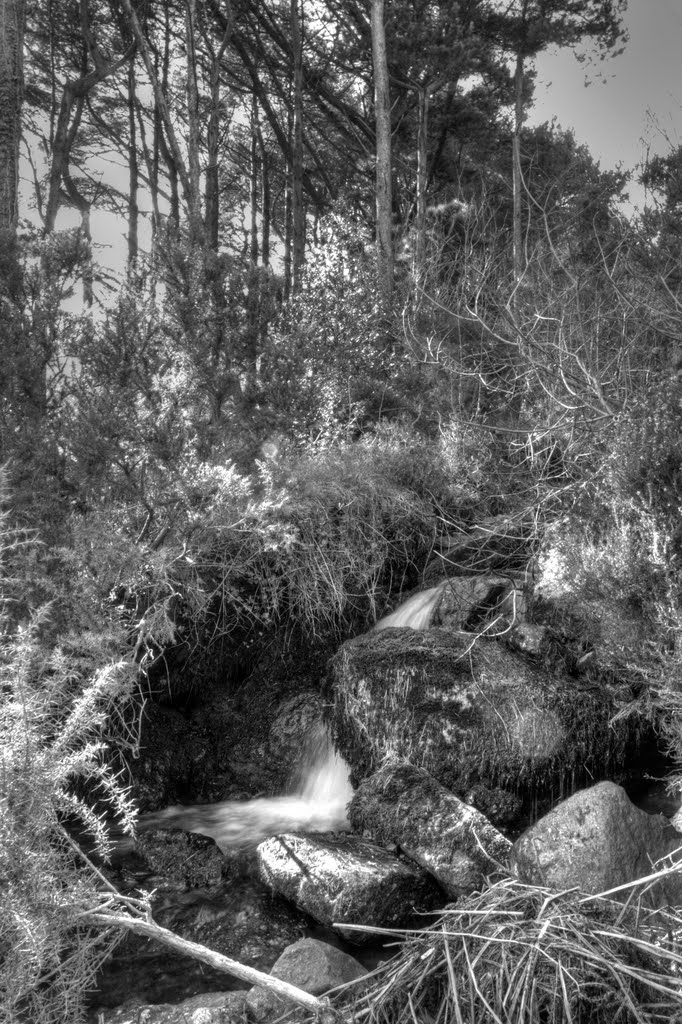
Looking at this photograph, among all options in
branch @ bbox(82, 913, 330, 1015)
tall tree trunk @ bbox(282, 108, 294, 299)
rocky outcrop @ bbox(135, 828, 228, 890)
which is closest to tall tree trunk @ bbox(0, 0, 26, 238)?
rocky outcrop @ bbox(135, 828, 228, 890)

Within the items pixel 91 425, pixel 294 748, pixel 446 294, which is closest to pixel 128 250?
pixel 446 294

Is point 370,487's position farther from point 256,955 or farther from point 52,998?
point 52,998

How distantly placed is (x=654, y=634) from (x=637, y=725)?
81 centimetres

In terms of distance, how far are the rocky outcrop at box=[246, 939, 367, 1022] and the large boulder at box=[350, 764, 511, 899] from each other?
0.82 metres

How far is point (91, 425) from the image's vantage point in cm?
632

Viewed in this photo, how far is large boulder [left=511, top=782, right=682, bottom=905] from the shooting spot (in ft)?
13.1

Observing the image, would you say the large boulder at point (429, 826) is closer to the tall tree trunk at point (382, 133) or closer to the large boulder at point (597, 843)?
the large boulder at point (597, 843)

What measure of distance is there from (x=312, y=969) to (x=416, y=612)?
3.35m

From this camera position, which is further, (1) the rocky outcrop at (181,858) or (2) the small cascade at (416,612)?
(2) the small cascade at (416,612)

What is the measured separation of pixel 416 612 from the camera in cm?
671

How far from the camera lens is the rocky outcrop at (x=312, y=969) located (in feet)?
11.3

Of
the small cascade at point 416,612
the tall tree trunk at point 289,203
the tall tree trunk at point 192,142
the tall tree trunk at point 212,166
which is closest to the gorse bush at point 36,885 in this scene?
the small cascade at point 416,612

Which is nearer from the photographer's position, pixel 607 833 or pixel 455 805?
pixel 607 833

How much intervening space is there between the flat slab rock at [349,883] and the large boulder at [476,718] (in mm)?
879
